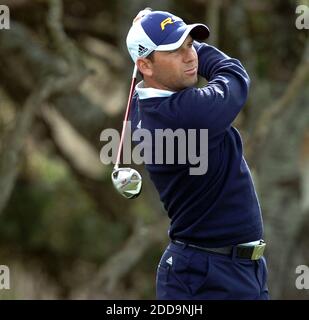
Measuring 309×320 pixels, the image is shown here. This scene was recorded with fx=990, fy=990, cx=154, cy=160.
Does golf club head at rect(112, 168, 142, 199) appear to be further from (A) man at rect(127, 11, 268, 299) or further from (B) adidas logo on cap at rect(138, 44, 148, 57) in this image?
(B) adidas logo on cap at rect(138, 44, 148, 57)

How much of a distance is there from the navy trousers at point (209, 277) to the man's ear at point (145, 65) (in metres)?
0.74

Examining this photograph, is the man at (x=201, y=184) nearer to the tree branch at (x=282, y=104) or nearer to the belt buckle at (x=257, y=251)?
the belt buckle at (x=257, y=251)

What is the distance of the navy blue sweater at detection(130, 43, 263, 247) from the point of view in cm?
392

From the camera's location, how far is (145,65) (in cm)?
411

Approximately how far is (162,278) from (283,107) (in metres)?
4.10

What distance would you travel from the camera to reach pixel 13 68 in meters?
9.11

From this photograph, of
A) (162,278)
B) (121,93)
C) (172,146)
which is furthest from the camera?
(121,93)

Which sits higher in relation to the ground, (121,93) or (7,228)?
(121,93)

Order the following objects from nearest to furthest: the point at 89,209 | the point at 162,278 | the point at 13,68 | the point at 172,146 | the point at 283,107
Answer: the point at 172,146
the point at 162,278
the point at 283,107
the point at 13,68
the point at 89,209

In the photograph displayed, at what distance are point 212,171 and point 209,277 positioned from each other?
44 centimetres
